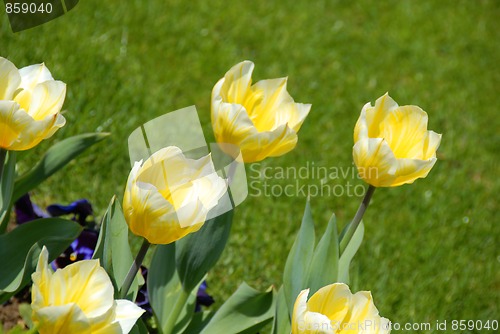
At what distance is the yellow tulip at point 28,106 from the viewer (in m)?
1.38

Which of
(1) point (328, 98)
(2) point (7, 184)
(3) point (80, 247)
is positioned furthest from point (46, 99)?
(1) point (328, 98)

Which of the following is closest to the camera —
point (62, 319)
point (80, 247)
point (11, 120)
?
point (62, 319)

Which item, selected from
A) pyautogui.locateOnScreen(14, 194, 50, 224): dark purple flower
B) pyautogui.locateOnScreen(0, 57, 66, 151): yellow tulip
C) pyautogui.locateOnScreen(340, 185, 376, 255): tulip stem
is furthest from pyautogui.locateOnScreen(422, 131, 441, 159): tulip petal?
pyautogui.locateOnScreen(14, 194, 50, 224): dark purple flower

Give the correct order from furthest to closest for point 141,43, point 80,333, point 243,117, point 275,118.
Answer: point 141,43 < point 275,118 < point 243,117 < point 80,333

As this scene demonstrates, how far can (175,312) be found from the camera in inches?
65.1

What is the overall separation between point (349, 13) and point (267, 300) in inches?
114

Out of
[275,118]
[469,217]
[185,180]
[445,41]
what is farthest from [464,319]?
[445,41]

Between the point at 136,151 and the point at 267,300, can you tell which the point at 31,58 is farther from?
the point at 267,300

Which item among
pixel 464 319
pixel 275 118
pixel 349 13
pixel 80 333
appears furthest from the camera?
pixel 349 13

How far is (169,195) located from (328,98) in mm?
2489

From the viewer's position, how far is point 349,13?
4.39m

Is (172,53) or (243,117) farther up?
(243,117)

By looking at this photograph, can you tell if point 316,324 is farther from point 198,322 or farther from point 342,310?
point 198,322

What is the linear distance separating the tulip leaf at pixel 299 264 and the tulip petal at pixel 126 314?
48 cm
